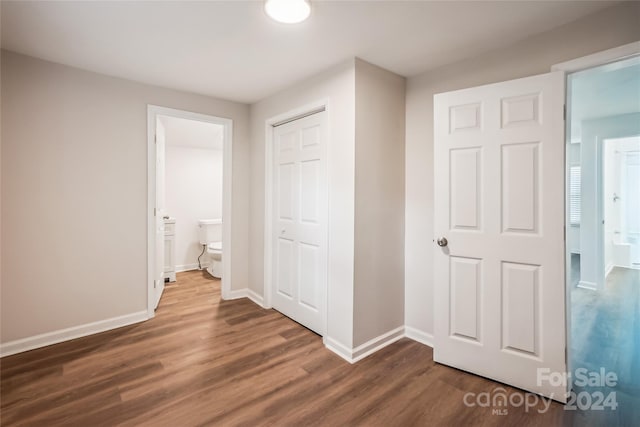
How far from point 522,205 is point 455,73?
4.00ft

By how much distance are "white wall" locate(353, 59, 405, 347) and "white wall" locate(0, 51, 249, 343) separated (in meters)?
2.12

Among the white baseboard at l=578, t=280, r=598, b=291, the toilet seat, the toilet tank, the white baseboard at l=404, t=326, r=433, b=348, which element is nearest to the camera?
the white baseboard at l=404, t=326, r=433, b=348

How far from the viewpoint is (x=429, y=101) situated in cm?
252

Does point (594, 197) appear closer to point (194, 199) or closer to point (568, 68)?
point (568, 68)

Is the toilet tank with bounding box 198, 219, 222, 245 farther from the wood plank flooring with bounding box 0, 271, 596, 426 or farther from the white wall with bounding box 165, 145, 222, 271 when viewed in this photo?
the wood plank flooring with bounding box 0, 271, 596, 426

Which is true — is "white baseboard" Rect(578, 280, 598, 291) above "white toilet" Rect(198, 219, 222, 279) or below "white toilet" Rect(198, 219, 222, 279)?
below

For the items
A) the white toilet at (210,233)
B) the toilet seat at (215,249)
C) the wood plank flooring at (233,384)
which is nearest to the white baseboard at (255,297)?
the wood plank flooring at (233,384)

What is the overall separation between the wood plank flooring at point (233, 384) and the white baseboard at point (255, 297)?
65 cm

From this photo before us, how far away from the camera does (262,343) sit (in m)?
2.49

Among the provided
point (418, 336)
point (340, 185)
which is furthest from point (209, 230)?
point (418, 336)

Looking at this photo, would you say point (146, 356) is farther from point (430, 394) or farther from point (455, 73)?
point (455, 73)

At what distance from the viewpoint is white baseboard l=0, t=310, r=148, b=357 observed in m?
2.31

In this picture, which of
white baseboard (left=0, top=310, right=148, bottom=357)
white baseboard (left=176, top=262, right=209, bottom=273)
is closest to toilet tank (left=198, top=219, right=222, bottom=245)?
white baseboard (left=176, top=262, right=209, bottom=273)

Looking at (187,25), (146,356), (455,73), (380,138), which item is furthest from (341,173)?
(146,356)
